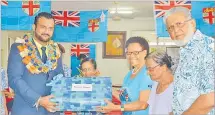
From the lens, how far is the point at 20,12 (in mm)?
1905

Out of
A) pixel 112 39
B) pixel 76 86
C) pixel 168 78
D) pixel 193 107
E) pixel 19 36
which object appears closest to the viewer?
pixel 193 107

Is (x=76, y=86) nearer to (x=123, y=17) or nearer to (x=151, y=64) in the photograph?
(x=151, y=64)

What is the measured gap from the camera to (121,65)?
181cm

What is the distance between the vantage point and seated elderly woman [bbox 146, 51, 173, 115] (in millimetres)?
1499

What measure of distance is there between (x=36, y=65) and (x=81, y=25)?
49 cm

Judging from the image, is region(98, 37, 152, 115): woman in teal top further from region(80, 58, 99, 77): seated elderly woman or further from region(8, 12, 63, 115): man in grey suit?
region(8, 12, 63, 115): man in grey suit

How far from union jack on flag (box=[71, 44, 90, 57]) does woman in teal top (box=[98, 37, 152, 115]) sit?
34 centimetres

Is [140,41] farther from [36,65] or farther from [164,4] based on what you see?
[36,65]

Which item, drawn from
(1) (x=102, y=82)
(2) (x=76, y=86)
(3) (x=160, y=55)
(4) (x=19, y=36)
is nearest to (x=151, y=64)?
(3) (x=160, y=55)

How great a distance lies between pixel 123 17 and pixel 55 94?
24.5 inches

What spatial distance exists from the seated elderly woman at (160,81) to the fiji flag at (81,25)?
44cm

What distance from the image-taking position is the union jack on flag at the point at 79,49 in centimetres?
193

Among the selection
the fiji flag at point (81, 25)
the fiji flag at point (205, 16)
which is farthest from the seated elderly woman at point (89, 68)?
the fiji flag at point (205, 16)

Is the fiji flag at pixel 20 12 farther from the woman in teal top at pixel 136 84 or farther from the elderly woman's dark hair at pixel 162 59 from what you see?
the elderly woman's dark hair at pixel 162 59
